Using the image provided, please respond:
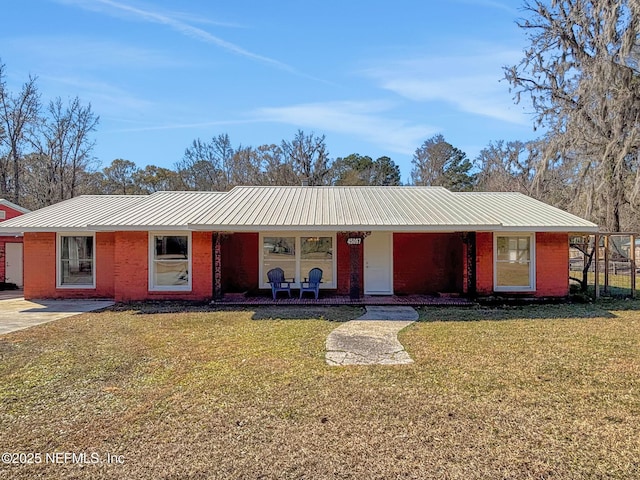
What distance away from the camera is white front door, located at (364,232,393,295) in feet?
43.3

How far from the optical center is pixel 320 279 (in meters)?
12.6

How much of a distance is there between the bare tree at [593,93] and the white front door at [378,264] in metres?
8.97

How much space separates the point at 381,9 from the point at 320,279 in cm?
778

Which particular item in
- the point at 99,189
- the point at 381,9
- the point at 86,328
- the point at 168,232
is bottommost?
the point at 86,328

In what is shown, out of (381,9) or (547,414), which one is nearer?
(547,414)

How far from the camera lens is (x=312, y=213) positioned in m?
12.0

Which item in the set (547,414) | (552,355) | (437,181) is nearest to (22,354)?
(547,414)

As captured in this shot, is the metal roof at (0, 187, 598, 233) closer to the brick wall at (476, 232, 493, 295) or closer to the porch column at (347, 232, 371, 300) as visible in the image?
the porch column at (347, 232, 371, 300)

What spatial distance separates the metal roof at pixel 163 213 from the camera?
36.8 ft

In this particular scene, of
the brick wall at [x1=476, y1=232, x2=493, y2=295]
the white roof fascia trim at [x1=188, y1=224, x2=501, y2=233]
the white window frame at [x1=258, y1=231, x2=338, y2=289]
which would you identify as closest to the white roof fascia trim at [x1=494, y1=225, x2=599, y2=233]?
the brick wall at [x1=476, y1=232, x2=493, y2=295]

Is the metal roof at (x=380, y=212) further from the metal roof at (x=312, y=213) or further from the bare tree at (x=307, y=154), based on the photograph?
the bare tree at (x=307, y=154)

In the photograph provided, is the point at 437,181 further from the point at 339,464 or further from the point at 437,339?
the point at 339,464

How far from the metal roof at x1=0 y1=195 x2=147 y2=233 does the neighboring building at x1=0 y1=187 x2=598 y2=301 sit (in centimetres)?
6

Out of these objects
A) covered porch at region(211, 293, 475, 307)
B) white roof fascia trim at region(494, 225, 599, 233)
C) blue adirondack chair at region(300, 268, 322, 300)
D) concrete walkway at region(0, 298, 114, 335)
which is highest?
white roof fascia trim at region(494, 225, 599, 233)
